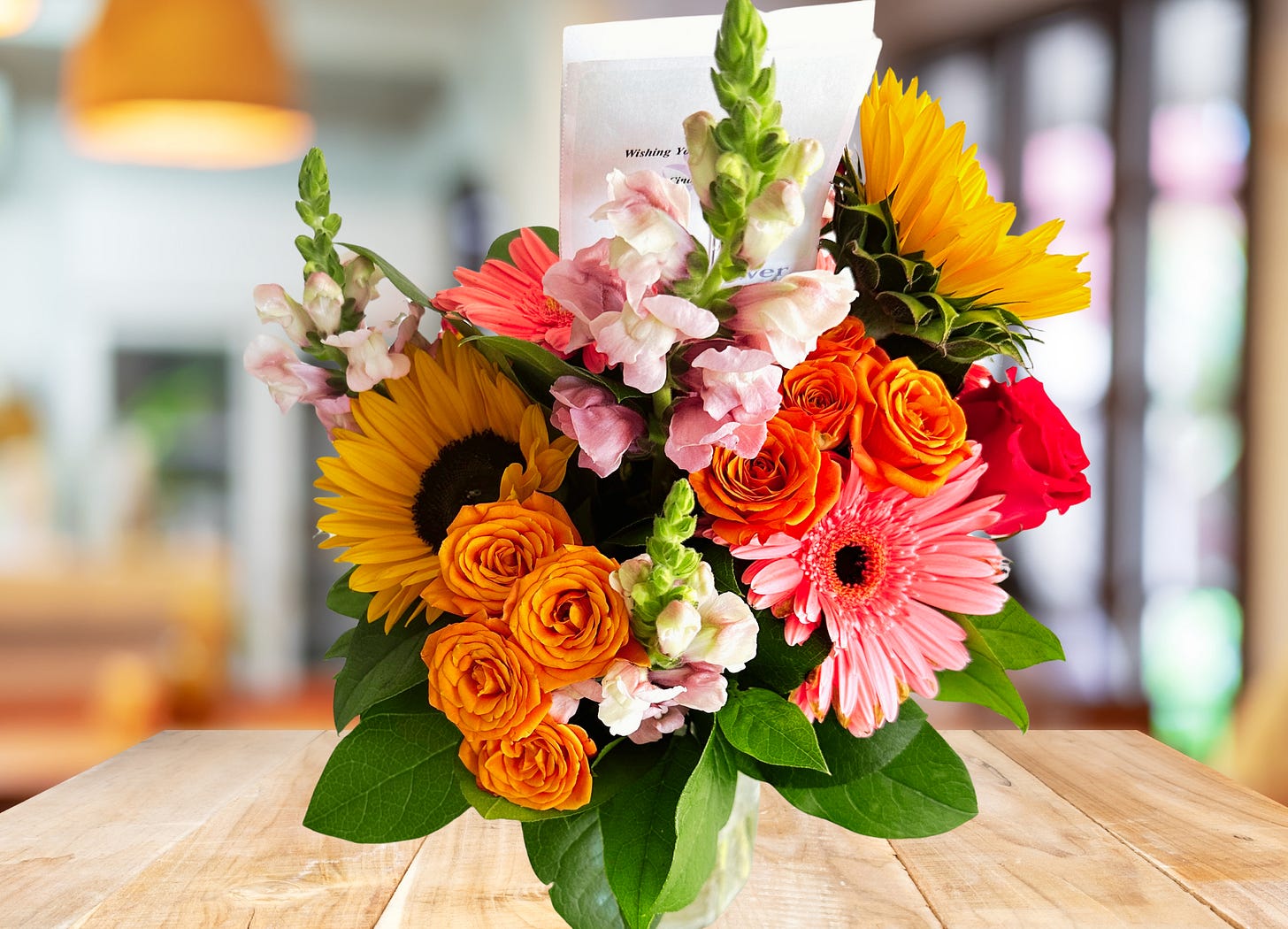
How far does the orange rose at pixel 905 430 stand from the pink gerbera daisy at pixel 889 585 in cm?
2

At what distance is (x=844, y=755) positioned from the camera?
525 mm

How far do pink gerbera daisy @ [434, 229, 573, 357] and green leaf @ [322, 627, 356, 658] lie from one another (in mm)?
154

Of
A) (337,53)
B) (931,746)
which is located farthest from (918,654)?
(337,53)

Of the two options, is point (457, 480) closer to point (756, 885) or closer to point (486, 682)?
point (486, 682)

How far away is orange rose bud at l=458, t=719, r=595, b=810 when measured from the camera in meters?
0.45

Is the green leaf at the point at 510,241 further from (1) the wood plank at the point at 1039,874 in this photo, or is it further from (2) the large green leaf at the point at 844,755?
(1) the wood plank at the point at 1039,874

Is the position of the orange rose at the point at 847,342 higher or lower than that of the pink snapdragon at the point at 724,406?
higher

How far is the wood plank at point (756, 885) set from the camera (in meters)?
0.60

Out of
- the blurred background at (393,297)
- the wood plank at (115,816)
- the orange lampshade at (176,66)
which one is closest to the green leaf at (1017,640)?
the wood plank at (115,816)

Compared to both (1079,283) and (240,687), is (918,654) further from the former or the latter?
(240,687)

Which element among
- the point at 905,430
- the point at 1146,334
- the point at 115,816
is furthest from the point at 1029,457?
the point at 1146,334

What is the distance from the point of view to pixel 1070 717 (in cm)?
275

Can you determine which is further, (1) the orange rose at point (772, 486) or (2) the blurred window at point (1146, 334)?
(2) the blurred window at point (1146, 334)

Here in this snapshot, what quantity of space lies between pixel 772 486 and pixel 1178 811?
18.2 inches
